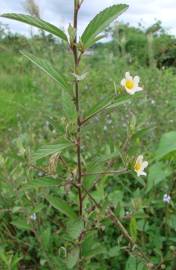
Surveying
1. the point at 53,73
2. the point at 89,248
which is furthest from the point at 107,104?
the point at 89,248

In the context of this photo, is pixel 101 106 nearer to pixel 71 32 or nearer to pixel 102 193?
pixel 71 32

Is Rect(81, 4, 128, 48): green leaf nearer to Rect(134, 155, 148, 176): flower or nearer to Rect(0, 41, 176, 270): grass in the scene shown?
Rect(0, 41, 176, 270): grass

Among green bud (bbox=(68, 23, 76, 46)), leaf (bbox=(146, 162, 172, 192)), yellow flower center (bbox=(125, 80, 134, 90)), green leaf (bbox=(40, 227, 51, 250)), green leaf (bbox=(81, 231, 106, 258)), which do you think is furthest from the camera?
green leaf (bbox=(40, 227, 51, 250))

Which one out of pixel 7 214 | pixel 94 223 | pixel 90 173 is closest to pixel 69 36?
pixel 90 173

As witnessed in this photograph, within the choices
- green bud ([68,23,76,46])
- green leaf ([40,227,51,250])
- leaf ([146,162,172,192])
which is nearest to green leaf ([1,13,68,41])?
green bud ([68,23,76,46])

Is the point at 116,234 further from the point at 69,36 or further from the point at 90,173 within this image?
the point at 69,36

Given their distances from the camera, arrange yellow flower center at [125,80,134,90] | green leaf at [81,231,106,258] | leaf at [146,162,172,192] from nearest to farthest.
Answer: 1. yellow flower center at [125,80,134,90]
2. green leaf at [81,231,106,258]
3. leaf at [146,162,172,192]

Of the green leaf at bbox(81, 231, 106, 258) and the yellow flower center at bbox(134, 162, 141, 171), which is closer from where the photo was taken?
the yellow flower center at bbox(134, 162, 141, 171)
